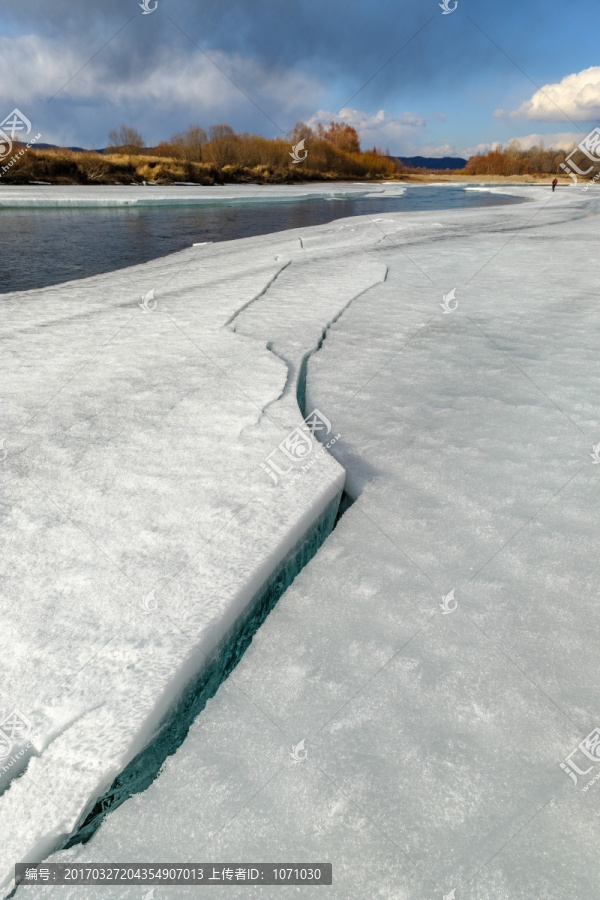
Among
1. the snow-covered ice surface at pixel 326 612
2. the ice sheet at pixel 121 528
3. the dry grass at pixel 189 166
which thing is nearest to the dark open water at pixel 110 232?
the ice sheet at pixel 121 528

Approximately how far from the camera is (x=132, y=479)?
7.49 feet

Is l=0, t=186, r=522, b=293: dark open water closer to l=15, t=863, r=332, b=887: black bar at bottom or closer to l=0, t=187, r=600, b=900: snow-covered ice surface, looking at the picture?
l=0, t=187, r=600, b=900: snow-covered ice surface

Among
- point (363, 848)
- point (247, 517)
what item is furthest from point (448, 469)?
point (363, 848)

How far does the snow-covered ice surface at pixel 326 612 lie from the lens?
121 cm

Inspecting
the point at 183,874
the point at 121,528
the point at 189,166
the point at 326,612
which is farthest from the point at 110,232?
the point at 189,166

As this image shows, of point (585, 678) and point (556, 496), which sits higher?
point (556, 496)

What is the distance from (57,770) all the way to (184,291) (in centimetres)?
518

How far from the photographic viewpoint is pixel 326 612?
5.82 feet

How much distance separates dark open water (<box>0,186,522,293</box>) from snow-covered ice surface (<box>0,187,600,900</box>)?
5.46 m

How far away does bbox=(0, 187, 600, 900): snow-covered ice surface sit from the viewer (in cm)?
Result: 121

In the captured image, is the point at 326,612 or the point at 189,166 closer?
the point at 326,612

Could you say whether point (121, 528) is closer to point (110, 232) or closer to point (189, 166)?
point (110, 232)

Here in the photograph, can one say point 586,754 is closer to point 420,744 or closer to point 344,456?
point 420,744

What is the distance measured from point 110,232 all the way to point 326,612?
526 inches
